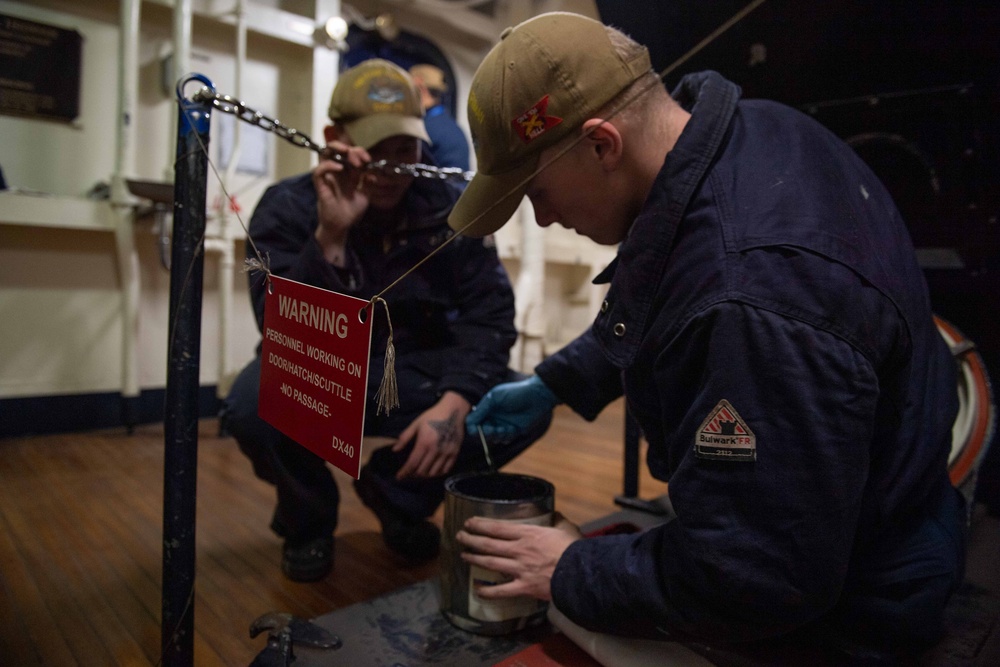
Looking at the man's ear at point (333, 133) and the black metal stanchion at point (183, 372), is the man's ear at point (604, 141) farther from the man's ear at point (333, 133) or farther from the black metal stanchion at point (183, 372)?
the man's ear at point (333, 133)

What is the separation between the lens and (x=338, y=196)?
0.90 meters

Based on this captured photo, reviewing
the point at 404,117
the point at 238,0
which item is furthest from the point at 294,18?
the point at 404,117

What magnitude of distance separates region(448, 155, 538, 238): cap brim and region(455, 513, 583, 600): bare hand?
359mm

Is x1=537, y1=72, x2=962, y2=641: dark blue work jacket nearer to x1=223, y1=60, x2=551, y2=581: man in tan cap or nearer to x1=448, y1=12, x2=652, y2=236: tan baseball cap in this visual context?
x1=448, y1=12, x2=652, y2=236: tan baseball cap

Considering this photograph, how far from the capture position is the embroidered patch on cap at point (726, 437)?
53cm

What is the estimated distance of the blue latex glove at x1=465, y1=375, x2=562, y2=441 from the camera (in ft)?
3.46

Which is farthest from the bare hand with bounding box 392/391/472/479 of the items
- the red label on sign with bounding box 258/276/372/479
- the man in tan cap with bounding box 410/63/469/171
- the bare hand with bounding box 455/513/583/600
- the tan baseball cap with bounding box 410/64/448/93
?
the tan baseball cap with bounding box 410/64/448/93

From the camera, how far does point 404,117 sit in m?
1.07

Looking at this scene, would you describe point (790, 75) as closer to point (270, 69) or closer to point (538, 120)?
point (538, 120)

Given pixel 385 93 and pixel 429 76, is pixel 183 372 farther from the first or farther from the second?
pixel 429 76

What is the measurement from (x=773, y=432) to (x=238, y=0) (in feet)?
6.19

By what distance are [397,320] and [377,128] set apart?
1.06 feet

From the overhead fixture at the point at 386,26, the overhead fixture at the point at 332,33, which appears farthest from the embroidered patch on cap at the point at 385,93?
the overhead fixture at the point at 386,26

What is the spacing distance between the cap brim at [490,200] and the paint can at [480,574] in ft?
1.11
